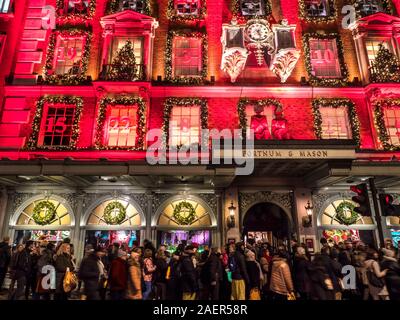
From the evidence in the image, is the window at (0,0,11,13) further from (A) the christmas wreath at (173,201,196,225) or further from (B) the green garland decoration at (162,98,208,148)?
(A) the christmas wreath at (173,201,196,225)

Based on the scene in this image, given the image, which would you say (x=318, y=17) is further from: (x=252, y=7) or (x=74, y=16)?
(x=74, y=16)

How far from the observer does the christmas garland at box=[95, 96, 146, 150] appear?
52.9 ft

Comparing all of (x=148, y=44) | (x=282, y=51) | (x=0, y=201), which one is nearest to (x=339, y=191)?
(x=282, y=51)

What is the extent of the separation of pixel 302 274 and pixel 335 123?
11265mm

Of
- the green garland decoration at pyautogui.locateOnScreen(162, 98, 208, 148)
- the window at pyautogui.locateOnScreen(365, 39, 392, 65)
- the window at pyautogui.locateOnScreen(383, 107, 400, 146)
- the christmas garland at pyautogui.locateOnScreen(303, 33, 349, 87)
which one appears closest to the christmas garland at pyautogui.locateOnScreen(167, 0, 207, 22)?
the green garland decoration at pyautogui.locateOnScreen(162, 98, 208, 148)

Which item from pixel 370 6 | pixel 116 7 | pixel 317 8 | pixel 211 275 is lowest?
pixel 211 275

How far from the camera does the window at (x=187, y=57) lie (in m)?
17.7

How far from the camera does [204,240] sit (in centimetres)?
1548

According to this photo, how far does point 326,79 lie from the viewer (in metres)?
17.5

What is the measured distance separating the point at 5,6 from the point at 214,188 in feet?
52.3

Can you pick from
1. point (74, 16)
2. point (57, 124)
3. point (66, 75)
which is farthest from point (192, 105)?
point (74, 16)

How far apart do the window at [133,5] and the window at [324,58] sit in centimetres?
1006

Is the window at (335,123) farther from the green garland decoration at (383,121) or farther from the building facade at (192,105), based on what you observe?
the green garland decoration at (383,121)
